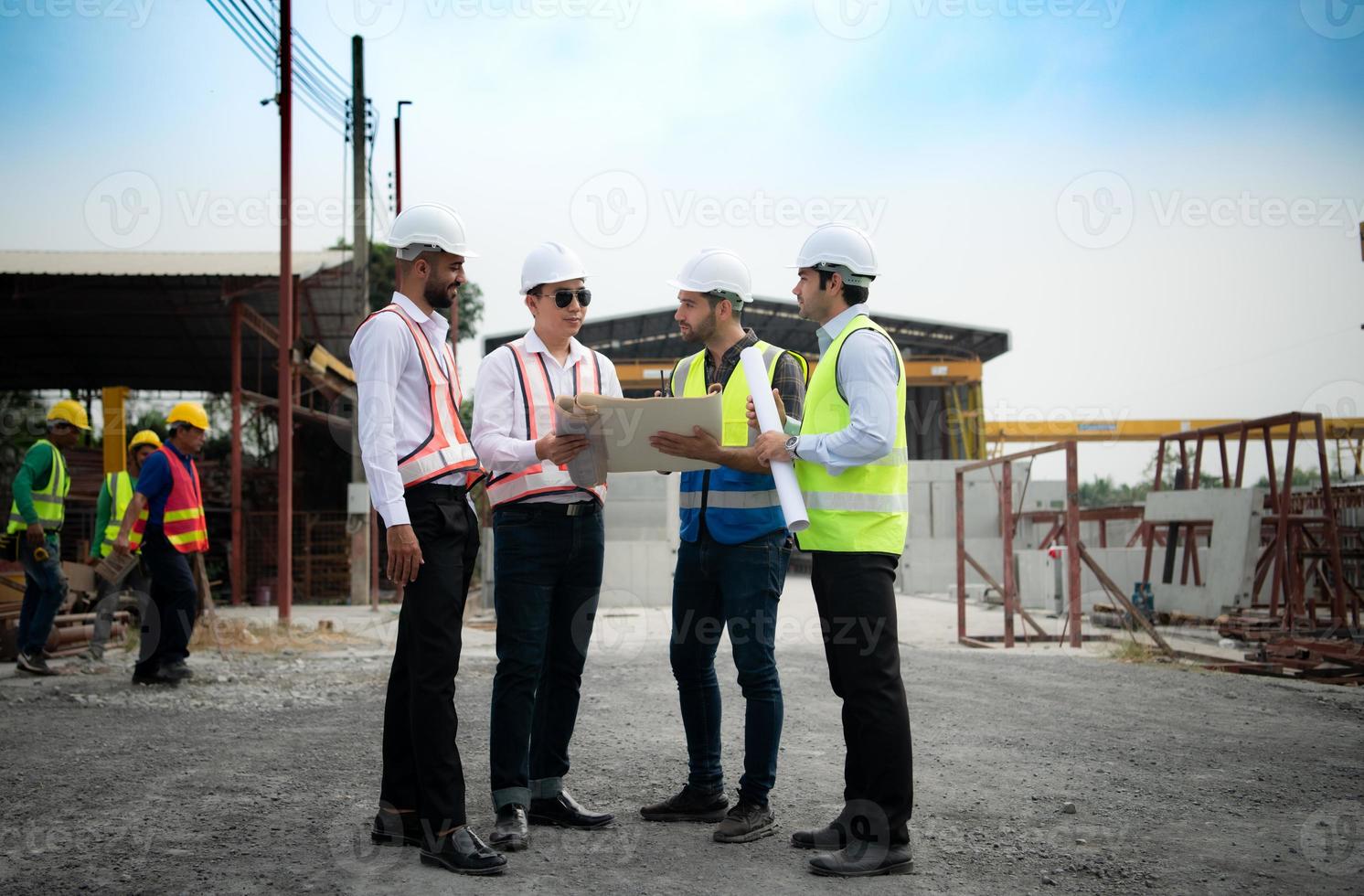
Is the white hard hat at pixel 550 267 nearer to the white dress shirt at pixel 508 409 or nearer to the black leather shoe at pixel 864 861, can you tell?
the white dress shirt at pixel 508 409

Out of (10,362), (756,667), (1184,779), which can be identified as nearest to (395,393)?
(756,667)

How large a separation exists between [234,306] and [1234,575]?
1543cm

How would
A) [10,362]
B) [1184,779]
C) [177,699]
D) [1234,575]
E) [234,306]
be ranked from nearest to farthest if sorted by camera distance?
[1184,779], [177,699], [1234,575], [234,306], [10,362]

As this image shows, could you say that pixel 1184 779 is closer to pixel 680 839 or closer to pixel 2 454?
pixel 680 839

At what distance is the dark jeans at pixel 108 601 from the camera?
8.61 meters

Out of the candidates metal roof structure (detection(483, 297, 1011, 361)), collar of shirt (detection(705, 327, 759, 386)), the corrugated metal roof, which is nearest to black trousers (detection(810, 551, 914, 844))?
collar of shirt (detection(705, 327, 759, 386))

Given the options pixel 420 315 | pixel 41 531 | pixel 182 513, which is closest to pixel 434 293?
pixel 420 315

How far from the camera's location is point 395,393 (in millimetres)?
3398

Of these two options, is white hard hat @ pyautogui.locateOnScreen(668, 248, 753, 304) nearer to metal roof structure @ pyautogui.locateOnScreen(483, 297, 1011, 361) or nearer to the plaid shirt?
the plaid shirt

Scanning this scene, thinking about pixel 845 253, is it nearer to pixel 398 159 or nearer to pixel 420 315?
pixel 420 315

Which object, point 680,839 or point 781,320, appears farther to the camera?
point 781,320

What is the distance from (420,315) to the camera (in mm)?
3553

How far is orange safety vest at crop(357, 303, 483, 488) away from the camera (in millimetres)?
3355

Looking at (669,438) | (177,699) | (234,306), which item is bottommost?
(177,699)
